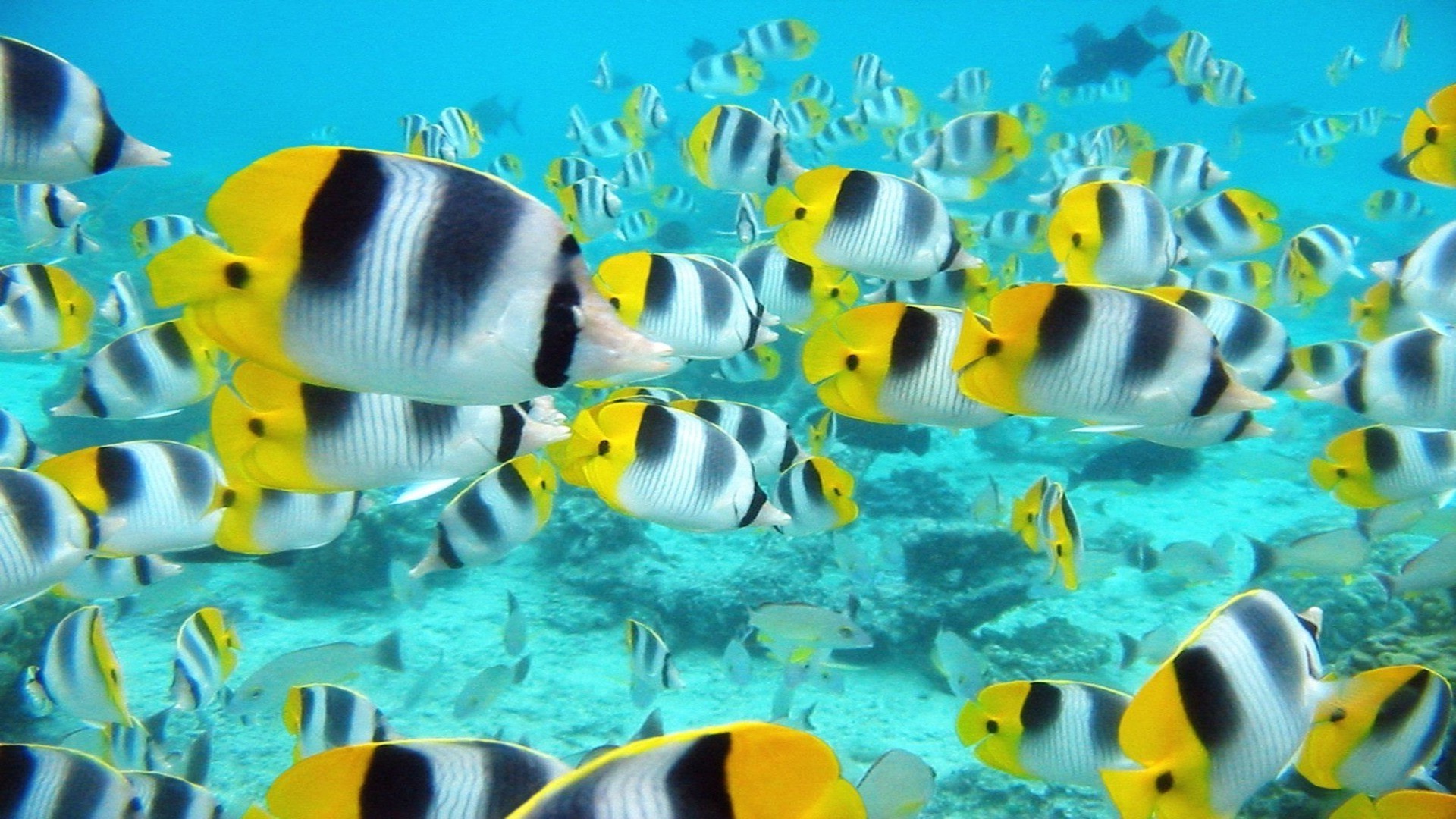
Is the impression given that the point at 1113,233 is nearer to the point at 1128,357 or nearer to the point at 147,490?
the point at 1128,357

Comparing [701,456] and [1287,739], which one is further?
[701,456]

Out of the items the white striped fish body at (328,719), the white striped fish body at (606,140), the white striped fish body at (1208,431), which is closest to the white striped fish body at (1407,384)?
the white striped fish body at (1208,431)

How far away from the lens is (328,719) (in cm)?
347

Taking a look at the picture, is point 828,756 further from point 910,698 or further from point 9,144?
point 910,698

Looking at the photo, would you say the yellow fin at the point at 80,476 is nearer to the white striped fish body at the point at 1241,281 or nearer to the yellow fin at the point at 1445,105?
the yellow fin at the point at 1445,105

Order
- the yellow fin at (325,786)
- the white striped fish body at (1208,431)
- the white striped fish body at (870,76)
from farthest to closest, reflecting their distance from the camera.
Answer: the white striped fish body at (870,76)
the white striped fish body at (1208,431)
the yellow fin at (325,786)

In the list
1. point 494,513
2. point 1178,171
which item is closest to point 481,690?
point 494,513

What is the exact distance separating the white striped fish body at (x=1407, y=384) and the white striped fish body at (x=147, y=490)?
4617 millimetres

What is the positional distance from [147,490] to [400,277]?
254 centimetres

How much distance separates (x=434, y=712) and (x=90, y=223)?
22859mm

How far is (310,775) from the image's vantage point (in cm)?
143

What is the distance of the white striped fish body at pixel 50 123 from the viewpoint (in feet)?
8.16

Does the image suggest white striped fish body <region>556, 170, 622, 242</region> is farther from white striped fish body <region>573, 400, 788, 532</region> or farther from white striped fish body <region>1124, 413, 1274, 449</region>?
white striped fish body <region>1124, 413, 1274, 449</region>

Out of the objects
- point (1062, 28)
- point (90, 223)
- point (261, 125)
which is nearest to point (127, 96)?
point (261, 125)
